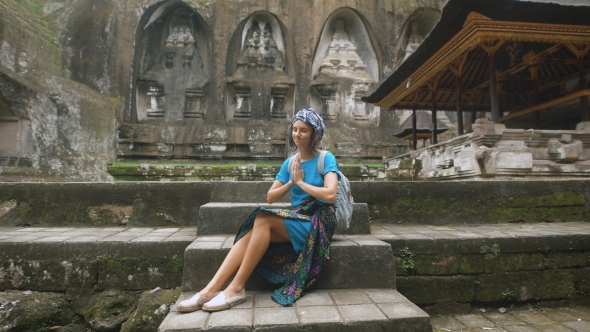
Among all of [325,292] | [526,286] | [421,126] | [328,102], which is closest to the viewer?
[325,292]

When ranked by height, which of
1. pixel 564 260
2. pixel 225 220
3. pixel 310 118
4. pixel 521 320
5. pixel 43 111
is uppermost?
pixel 43 111

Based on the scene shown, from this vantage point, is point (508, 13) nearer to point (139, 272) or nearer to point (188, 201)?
point (188, 201)

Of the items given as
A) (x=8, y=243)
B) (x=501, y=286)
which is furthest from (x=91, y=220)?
(x=501, y=286)

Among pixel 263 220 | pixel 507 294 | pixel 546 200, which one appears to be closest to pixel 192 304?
pixel 263 220

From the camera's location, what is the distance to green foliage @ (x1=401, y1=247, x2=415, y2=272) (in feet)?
8.41

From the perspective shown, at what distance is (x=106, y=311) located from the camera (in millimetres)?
2393

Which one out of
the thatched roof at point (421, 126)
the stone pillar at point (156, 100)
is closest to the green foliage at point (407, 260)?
the thatched roof at point (421, 126)

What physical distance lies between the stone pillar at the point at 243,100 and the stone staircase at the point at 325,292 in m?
10.4

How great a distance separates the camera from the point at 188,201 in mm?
3270

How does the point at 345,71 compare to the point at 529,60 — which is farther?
the point at 345,71

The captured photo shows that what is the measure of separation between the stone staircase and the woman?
8cm

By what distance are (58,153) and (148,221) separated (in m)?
6.69

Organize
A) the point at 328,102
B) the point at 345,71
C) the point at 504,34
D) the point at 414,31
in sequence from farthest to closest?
the point at 414,31
the point at 345,71
the point at 328,102
the point at 504,34

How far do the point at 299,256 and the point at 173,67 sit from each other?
12.8 m
